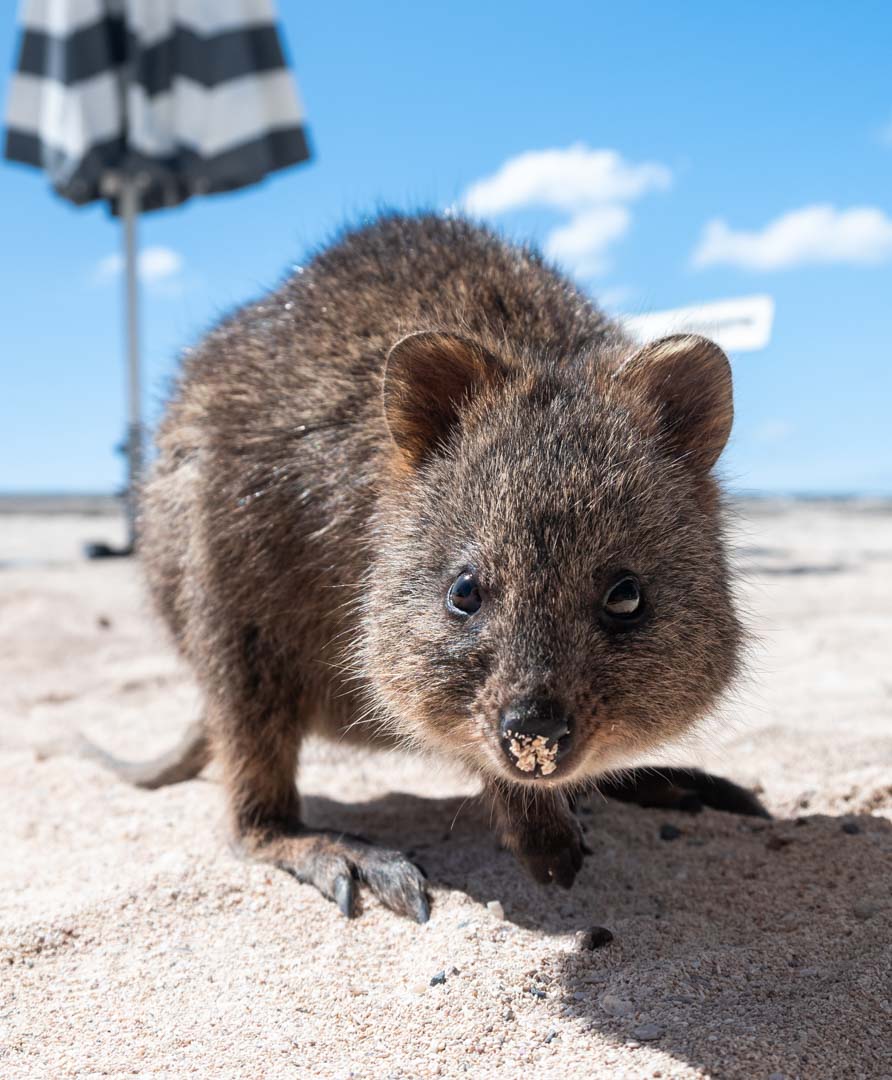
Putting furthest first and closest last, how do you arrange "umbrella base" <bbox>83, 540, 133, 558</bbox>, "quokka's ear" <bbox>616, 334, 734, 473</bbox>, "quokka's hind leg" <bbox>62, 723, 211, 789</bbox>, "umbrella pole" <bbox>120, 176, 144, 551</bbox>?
"umbrella base" <bbox>83, 540, 133, 558</bbox> → "umbrella pole" <bbox>120, 176, 144, 551</bbox> → "quokka's hind leg" <bbox>62, 723, 211, 789</bbox> → "quokka's ear" <bbox>616, 334, 734, 473</bbox>

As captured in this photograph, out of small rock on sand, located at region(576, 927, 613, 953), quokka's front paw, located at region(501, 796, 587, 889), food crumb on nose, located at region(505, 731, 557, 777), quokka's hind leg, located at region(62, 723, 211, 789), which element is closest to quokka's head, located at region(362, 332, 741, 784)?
food crumb on nose, located at region(505, 731, 557, 777)

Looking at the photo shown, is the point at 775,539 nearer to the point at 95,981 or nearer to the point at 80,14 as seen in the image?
the point at 80,14

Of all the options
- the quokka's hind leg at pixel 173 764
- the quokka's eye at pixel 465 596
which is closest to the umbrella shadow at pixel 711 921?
the quokka's hind leg at pixel 173 764

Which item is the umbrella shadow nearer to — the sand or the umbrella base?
the sand

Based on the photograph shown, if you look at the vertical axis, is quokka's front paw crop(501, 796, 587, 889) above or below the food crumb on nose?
below

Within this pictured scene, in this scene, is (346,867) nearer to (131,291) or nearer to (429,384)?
(429,384)

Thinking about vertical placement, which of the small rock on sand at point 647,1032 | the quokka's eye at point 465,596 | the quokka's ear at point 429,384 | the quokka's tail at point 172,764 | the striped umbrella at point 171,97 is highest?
the striped umbrella at point 171,97

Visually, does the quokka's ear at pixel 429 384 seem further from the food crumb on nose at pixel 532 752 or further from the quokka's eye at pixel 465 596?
the food crumb on nose at pixel 532 752

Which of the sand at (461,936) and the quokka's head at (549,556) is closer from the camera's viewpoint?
the sand at (461,936)

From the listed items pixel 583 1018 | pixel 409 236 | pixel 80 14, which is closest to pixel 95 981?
pixel 583 1018
